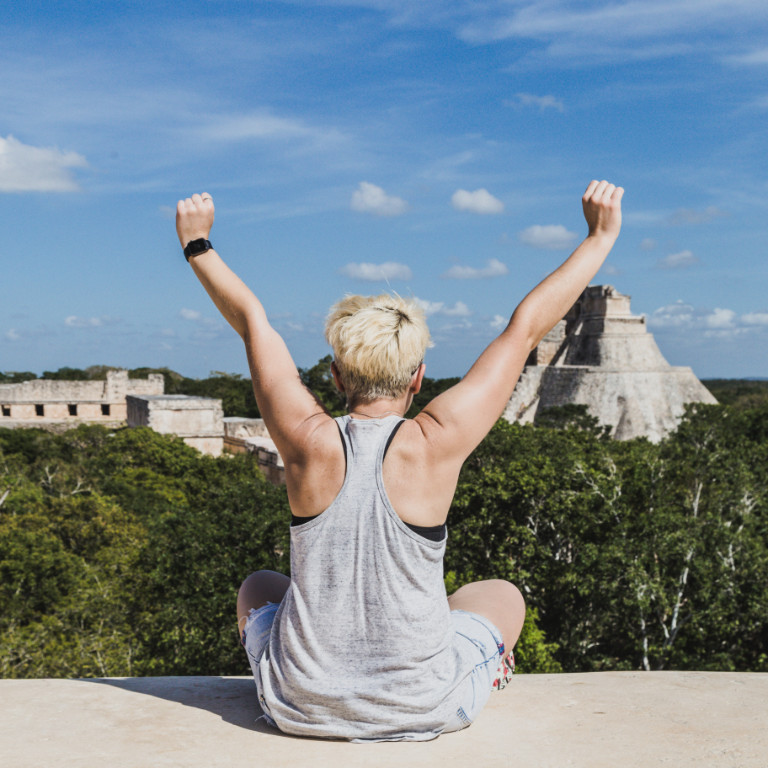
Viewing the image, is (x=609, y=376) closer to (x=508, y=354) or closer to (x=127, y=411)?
(x=127, y=411)

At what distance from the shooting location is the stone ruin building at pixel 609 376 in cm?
2938

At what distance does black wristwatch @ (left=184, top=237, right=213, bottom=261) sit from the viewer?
2385 mm

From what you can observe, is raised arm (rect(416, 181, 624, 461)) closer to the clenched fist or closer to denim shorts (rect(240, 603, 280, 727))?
denim shorts (rect(240, 603, 280, 727))

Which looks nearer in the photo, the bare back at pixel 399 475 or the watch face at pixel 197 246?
the bare back at pixel 399 475

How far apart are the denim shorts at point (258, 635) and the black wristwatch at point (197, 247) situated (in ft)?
3.80

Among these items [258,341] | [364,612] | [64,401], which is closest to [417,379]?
[258,341]

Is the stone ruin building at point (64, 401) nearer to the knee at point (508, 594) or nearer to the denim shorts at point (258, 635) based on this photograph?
the denim shorts at point (258, 635)

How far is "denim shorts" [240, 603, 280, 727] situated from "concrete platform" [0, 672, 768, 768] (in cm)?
12

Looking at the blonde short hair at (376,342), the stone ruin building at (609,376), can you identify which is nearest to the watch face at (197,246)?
the blonde short hair at (376,342)

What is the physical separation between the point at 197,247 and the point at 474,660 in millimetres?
1527

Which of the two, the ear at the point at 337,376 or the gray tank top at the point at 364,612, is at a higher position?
the ear at the point at 337,376

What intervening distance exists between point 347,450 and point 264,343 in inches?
17.2

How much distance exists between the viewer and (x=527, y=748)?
6.92ft

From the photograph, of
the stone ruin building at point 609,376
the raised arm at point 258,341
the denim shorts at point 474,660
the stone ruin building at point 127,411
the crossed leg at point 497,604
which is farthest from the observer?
the stone ruin building at point 609,376
